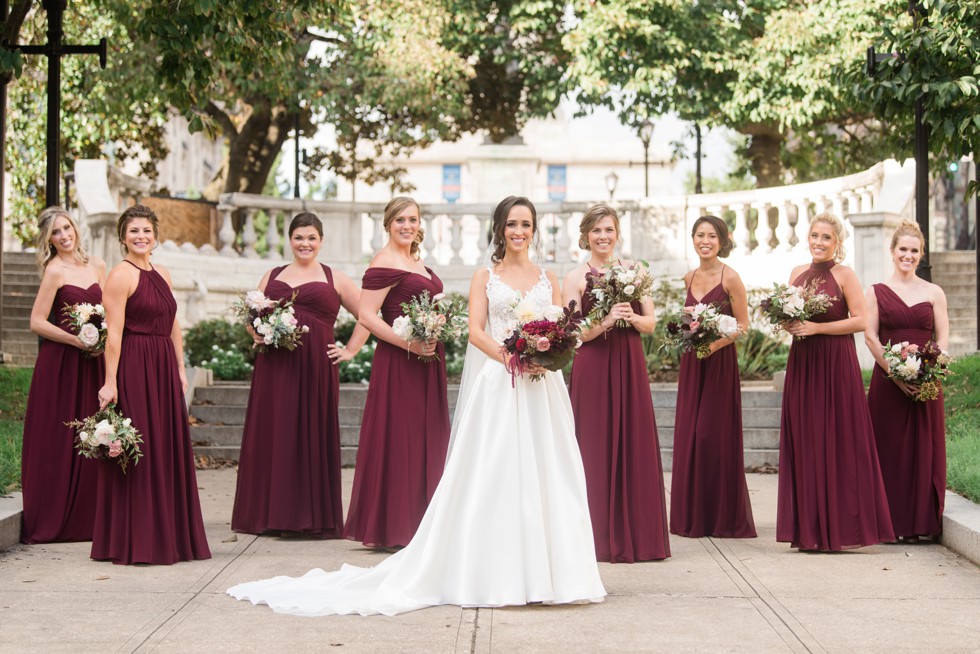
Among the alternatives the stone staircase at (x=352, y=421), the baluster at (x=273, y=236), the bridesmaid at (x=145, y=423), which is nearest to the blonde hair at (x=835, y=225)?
the bridesmaid at (x=145, y=423)

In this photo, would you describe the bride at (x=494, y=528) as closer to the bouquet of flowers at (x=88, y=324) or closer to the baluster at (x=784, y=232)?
the bouquet of flowers at (x=88, y=324)

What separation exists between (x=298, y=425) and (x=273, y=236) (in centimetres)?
1097

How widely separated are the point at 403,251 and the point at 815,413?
10.1 feet

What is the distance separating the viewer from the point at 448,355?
16.7m

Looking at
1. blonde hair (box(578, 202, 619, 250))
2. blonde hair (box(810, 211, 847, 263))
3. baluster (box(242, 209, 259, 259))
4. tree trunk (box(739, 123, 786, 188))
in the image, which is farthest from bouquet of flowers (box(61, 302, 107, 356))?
tree trunk (box(739, 123, 786, 188))

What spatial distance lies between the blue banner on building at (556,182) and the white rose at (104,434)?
52299mm

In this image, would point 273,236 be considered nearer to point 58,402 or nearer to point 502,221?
point 58,402

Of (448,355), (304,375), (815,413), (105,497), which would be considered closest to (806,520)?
(815,413)

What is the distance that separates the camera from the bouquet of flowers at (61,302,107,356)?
8414mm

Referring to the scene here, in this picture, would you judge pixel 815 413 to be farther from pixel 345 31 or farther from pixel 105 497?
pixel 345 31

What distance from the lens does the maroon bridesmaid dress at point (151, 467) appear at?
7.80 metres

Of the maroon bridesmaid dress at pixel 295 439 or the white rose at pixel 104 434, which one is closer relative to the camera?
the white rose at pixel 104 434

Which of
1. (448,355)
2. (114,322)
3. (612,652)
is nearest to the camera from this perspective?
(612,652)

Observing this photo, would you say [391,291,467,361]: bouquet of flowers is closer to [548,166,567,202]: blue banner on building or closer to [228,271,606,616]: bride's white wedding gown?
[228,271,606,616]: bride's white wedding gown
